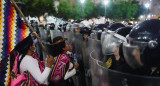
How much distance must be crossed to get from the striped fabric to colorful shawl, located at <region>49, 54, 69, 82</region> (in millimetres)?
865

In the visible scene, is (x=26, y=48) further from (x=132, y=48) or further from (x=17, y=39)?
(x=132, y=48)

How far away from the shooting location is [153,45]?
2096mm

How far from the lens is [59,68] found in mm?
3395

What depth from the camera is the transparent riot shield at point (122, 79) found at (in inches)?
75.5

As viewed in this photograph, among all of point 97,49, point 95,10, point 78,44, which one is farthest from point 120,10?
point 97,49

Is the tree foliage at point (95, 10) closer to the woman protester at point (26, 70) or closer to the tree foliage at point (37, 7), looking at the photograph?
the tree foliage at point (37, 7)

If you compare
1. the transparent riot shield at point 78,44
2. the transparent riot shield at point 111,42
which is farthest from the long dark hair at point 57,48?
the transparent riot shield at point 78,44

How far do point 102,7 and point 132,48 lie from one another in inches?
1765

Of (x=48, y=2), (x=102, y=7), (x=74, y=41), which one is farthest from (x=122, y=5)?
(x=74, y=41)

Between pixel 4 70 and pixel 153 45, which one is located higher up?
pixel 153 45

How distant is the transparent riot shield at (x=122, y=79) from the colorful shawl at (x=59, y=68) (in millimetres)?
1156

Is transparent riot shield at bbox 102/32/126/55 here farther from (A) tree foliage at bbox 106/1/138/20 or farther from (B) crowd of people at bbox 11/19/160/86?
(A) tree foliage at bbox 106/1/138/20

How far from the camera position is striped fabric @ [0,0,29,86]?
→ 259 cm

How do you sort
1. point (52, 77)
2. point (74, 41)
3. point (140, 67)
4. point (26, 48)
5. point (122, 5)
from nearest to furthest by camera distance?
point (140, 67) → point (26, 48) → point (52, 77) → point (74, 41) → point (122, 5)
